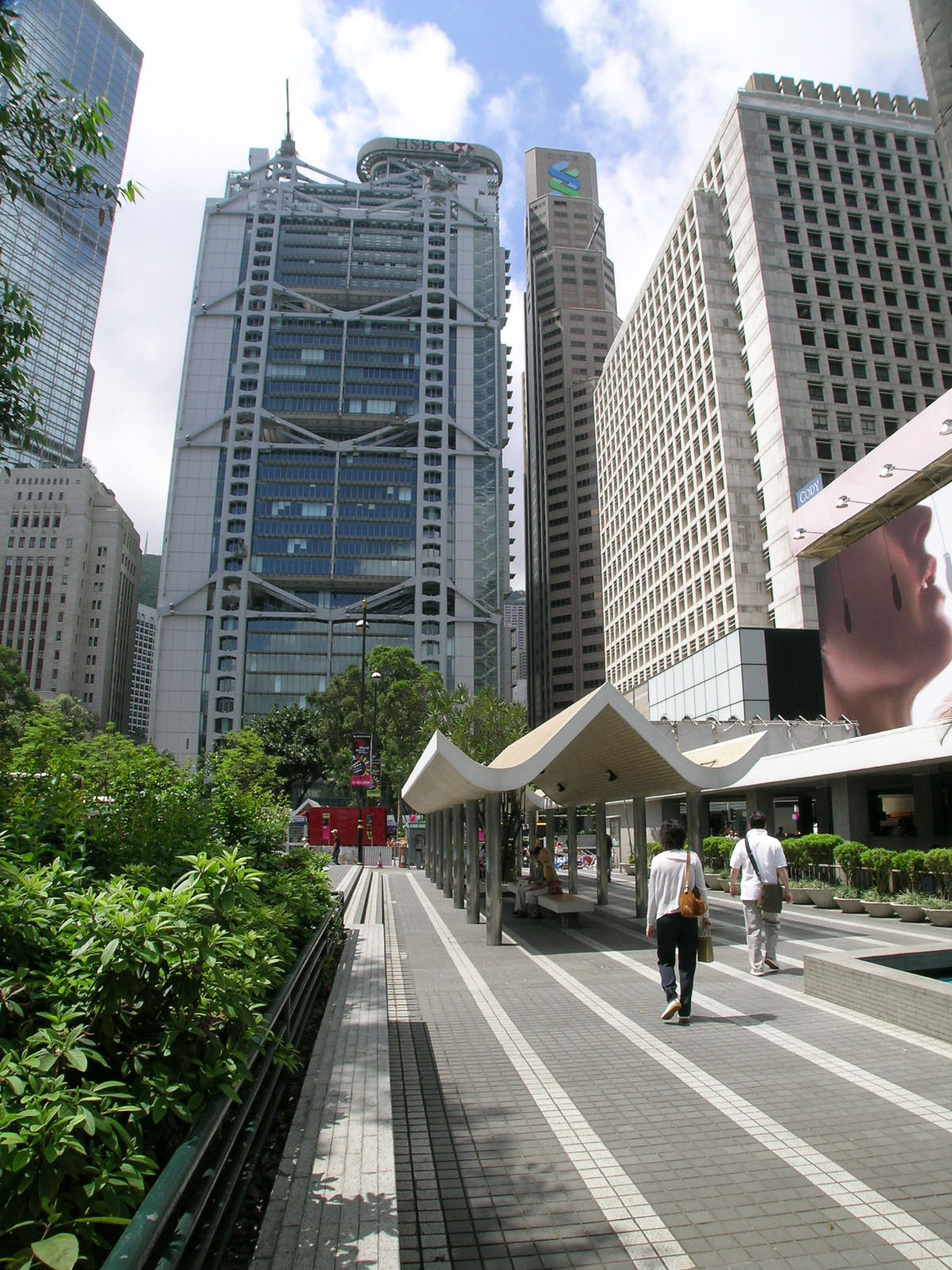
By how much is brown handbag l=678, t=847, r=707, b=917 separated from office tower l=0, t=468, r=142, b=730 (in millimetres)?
A: 120280

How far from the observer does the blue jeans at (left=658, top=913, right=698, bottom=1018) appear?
7113 millimetres

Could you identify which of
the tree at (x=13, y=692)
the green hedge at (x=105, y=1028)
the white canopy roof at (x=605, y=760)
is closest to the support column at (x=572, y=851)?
the white canopy roof at (x=605, y=760)

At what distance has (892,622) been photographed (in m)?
29.1

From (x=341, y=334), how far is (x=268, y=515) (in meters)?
25.6

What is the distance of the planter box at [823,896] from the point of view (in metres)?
16.7

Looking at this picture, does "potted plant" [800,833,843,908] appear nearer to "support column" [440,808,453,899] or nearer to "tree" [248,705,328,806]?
"support column" [440,808,453,899]

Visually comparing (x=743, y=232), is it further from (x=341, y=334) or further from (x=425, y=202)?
(x=425, y=202)

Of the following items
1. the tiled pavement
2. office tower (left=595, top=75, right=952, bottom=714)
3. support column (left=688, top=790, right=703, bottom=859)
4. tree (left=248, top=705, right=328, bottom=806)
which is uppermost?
office tower (left=595, top=75, right=952, bottom=714)

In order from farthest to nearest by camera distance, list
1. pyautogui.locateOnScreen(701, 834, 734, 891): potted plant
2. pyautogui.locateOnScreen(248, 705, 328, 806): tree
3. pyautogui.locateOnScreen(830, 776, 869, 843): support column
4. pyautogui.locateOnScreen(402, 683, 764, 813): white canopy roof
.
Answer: pyautogui.locateOnScreen(248, 705, 328, 806): tree → pyautogui.locateOnScreen(830, 776, 869, 843): support column → pyautogui.locateOnScreen(701, 834, 734, 891): potted plant → pyautogui.locateOnScreen(402, 683, 764, 813): white canopy roof

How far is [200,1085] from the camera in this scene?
9.27 feet

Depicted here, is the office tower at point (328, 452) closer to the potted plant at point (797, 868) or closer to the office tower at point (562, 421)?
the office tower at point (562, 421)

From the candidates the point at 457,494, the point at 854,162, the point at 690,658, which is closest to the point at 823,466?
the point at 690,658

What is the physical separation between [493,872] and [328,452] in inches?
3475

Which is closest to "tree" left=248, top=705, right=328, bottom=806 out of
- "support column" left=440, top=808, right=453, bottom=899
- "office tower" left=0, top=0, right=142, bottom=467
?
"support column" left=440, top=808, right=453, bottom=899
